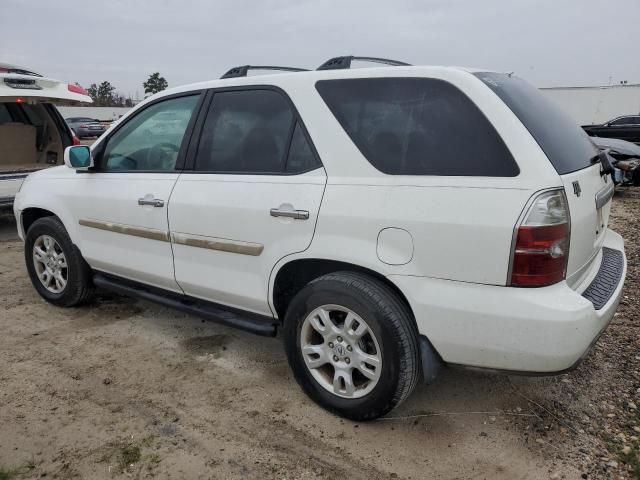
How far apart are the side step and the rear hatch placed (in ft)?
5.42

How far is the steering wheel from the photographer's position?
345 cm

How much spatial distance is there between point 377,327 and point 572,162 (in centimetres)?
119

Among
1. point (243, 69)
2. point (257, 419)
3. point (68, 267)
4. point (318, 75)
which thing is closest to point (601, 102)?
point (243, 69)

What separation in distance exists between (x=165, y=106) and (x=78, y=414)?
1.99m

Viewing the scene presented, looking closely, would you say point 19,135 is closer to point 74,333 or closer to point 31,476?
point 74,333

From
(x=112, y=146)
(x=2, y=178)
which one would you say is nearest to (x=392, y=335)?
(x=112, y=146)

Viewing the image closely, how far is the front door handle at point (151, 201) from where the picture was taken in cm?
331

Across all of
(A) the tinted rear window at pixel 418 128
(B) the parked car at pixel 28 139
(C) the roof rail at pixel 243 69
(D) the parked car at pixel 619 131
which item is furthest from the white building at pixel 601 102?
(A) the tinted rear window at pixel 418 128

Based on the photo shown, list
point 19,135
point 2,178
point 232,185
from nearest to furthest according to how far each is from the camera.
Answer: point 232,185 < point 2,178 < point 19,135

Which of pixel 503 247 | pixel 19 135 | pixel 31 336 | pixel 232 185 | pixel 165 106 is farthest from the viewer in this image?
pixel 19 135

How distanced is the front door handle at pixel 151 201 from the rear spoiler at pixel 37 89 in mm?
3213

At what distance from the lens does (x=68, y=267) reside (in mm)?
4121

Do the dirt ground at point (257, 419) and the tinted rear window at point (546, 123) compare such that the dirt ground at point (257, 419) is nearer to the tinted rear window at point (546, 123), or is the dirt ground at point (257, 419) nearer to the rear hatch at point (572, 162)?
the rear hatch at point (572, 162)

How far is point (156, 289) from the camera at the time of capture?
3635 mm
